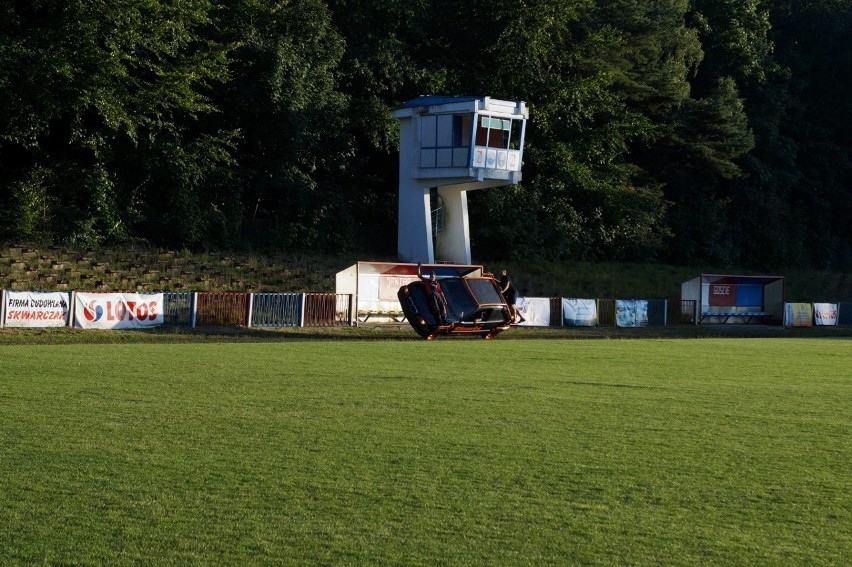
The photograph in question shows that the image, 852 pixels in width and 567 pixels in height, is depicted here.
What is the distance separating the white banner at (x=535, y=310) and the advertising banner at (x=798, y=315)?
1430 centimetres

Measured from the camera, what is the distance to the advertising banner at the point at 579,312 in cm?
4388

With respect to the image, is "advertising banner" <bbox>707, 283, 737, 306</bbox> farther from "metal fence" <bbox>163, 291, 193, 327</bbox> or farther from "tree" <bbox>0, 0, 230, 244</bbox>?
Result: "metal fence" <bbox>163, 291, 193, 327</bbox>

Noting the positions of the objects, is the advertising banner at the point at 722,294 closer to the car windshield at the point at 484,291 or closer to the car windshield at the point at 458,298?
the car windshield at the point at 484,291

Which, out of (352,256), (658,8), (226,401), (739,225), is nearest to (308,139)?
(352,256)

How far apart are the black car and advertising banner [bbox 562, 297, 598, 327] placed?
10051 mm

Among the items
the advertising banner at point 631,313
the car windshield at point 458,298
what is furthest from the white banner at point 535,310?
the car windshield at point 458,298

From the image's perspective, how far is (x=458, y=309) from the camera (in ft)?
109

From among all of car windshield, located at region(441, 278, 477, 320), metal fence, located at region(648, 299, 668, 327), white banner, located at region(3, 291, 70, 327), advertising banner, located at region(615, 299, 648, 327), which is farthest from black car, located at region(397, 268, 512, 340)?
metal fence, located at region(648, 299, 668, 327)

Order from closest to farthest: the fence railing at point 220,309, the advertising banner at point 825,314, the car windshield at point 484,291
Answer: the fence railing at point 220,309 < the car windshield at point 484,291 < the advertising banner at point 825,314

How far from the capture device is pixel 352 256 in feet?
173

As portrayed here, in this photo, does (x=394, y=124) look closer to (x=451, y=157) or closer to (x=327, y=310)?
(x=451, y=157)

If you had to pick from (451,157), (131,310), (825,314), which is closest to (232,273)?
(451,157)

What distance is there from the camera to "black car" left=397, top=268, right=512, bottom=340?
109ft

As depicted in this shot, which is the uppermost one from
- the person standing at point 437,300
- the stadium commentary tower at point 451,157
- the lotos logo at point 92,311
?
the stadium commentary tower at point 451,157
